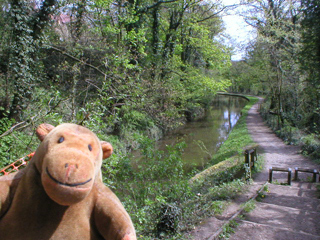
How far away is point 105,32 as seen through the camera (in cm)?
1227

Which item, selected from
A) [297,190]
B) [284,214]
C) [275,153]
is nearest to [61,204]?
[284,214]

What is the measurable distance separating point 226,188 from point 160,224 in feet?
12.1

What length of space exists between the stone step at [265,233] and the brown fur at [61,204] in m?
4.54

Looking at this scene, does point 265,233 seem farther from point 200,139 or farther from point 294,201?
point 200,139

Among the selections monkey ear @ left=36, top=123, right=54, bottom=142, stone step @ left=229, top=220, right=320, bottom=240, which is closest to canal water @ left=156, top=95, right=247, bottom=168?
Answer: stone step @ left=229, top=220, right=320, bottom=240

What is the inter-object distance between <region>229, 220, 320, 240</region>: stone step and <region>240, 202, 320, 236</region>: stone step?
12.3 inches

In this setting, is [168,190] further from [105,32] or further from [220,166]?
[105,32]

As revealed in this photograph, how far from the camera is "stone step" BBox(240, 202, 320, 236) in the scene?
19.8ft

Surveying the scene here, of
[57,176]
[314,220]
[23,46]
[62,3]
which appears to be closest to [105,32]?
[62,3]

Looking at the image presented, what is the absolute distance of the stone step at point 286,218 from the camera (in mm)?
6035

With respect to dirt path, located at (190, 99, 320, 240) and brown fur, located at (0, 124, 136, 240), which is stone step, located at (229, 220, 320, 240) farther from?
brown fur, located at (0, 124, 136, 240)

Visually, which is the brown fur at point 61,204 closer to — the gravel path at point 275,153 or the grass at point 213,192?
the grass at point 213,192

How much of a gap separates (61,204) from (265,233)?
5.34 meters

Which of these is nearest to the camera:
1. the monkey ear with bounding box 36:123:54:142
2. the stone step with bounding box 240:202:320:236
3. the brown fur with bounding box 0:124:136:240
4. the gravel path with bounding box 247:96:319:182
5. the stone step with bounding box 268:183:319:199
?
the brown fur with bounding box 0:124:136:240
